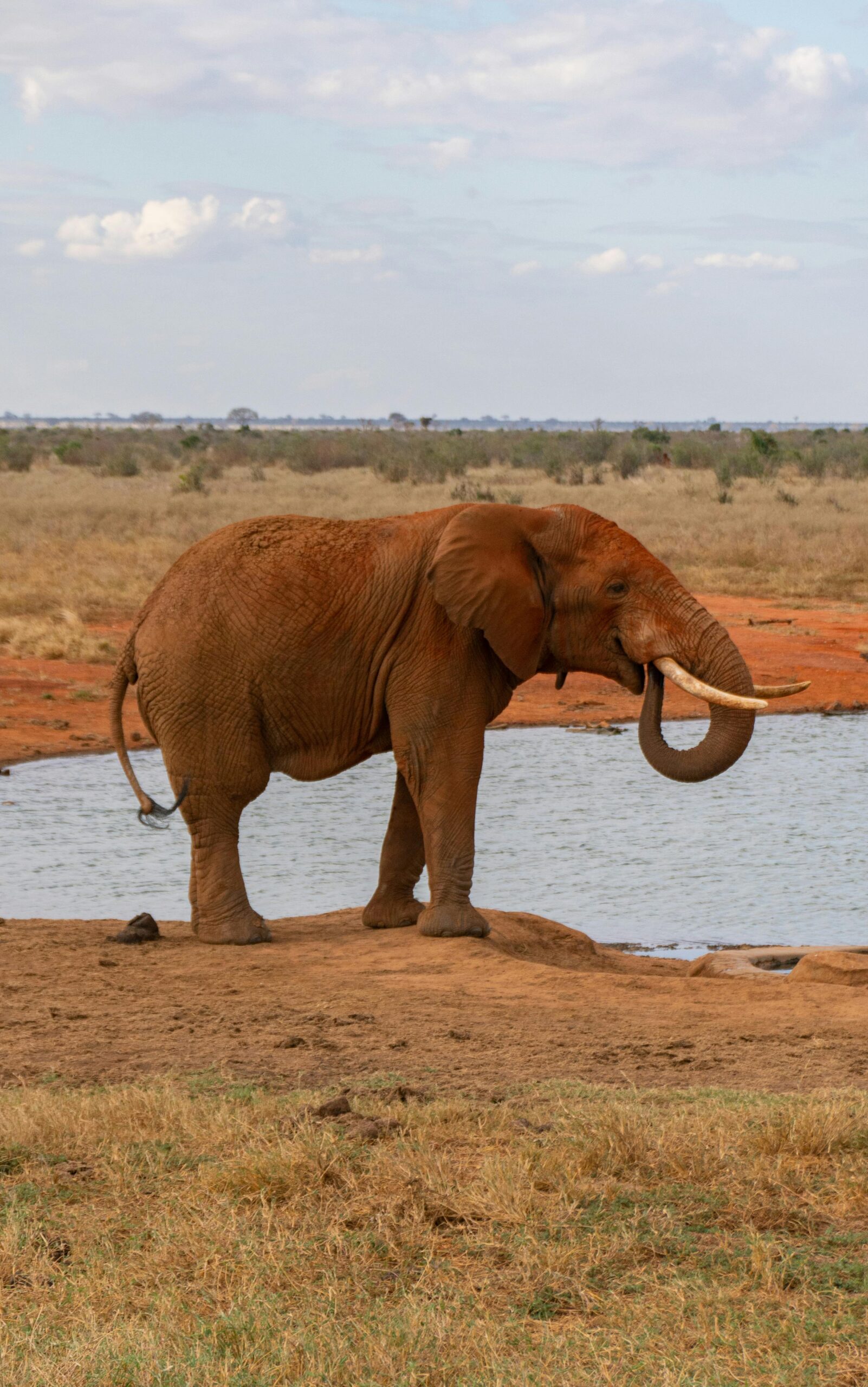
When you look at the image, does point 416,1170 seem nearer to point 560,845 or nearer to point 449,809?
point 449,809

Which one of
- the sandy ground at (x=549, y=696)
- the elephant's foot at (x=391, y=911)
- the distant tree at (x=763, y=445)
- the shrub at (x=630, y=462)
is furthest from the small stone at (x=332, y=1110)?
the distant tree at (x=763, y=445)

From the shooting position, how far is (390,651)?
8547 millimetres

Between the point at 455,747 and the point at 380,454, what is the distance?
43578 millimetres

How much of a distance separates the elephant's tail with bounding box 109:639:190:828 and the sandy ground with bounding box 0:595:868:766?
6.58 meters

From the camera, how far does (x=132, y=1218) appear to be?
15.4 ft

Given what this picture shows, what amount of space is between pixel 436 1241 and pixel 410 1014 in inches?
107

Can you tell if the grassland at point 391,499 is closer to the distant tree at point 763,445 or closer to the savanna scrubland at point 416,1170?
the distant tree at point 763,445

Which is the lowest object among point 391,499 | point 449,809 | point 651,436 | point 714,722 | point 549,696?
point 549,696

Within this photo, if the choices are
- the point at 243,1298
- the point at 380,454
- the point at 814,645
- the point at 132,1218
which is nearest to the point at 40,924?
the point at 132,1218

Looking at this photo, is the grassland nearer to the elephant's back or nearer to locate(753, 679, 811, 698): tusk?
the elephant's back

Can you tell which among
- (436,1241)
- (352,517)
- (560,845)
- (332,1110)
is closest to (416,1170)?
(436,1241)

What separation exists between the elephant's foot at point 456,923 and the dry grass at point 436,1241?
9.01 feet

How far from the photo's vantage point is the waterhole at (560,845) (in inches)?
415

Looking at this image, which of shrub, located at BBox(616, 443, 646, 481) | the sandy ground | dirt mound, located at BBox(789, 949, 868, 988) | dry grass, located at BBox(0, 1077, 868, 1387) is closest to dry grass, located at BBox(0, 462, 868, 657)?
shrub, located at BBox(616, 443, 646, 481)
